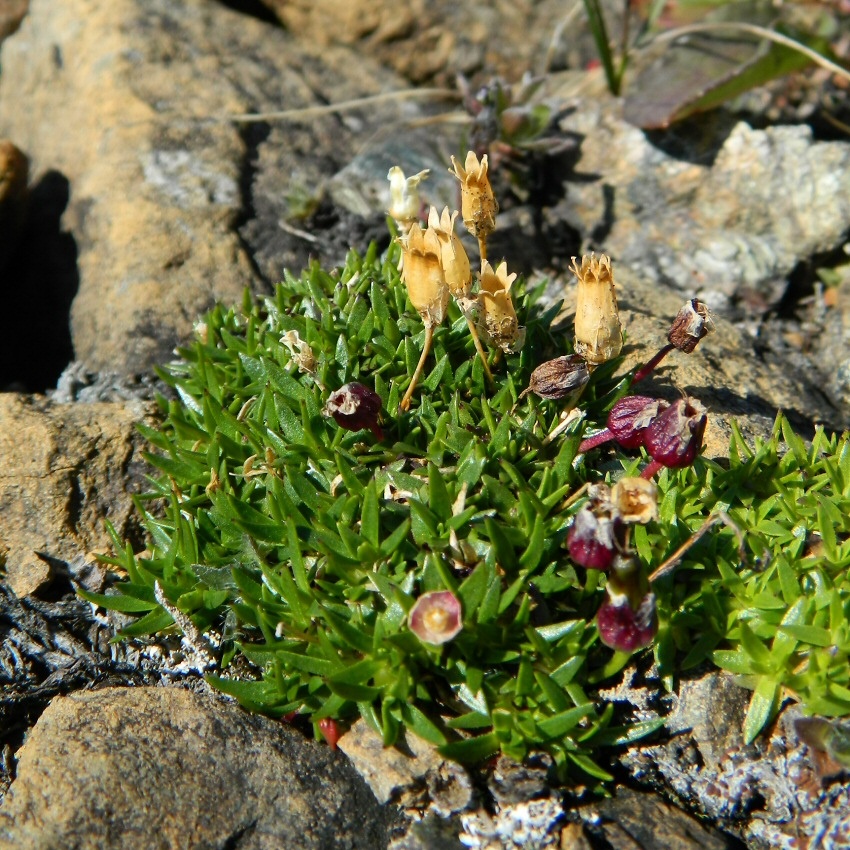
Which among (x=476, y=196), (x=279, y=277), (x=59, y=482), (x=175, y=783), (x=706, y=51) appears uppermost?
(x=706, y=51)

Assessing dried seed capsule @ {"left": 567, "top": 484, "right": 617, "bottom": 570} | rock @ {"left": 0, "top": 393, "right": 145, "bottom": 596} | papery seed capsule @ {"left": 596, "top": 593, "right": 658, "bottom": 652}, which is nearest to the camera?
dried seed capsule @ {"left": 567, "top": 484, "right": 617, "bottom": 570}

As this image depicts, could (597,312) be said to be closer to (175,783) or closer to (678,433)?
(678,433)

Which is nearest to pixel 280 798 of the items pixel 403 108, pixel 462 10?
pixel 403 108

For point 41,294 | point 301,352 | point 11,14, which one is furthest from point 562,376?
point 11,14

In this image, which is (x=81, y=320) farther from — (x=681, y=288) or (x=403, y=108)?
(x=681, y=288)

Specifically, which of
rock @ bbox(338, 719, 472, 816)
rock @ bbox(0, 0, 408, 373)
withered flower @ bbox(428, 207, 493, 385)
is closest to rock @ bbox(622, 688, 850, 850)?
rock @ bbox(338, 719, 472, 816)

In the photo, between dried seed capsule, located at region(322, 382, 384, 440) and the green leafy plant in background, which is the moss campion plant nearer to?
dried seed capsule, located at region(322, 382, 384, 440)

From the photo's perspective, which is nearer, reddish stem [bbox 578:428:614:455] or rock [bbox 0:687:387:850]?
rock [bbox 0:687:387:850]
